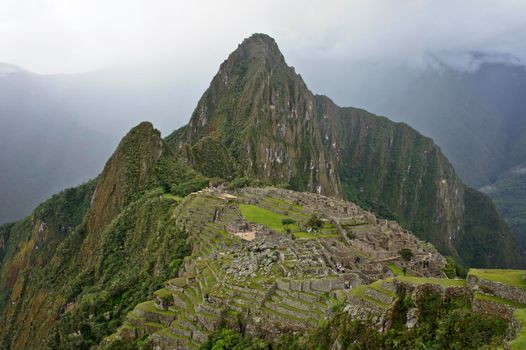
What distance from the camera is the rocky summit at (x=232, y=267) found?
1398 centimetres

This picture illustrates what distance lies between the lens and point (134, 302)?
3428 cm

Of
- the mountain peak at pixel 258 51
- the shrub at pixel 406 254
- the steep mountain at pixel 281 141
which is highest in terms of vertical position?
the mountain peak at pixel 258 51

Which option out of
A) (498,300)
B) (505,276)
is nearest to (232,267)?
(505,276)

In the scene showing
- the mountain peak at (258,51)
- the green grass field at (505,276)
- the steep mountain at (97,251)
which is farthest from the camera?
the mountain peak at (258,51)

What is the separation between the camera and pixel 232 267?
24.3 m

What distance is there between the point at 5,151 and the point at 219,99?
214ft

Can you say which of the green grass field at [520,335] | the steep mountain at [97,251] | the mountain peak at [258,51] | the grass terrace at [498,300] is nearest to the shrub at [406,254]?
the steep mountain at [97,251]

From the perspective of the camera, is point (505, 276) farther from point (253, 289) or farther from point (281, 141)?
point (281, 141)

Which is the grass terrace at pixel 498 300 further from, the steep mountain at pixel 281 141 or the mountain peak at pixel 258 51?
the mountain peak at pixel 258 51

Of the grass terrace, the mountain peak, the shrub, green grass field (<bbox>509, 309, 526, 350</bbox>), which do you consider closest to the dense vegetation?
the grass terrace

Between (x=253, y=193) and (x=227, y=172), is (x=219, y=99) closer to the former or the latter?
(x=227, y=172)

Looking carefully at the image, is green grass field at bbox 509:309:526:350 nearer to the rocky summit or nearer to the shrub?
the rocky summit

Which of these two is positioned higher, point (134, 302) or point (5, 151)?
point (5, 151)

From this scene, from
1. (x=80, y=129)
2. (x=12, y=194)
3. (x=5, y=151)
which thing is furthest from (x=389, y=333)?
(x=80, y=129)
